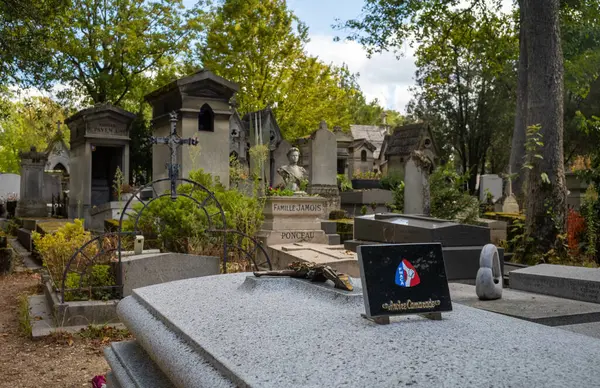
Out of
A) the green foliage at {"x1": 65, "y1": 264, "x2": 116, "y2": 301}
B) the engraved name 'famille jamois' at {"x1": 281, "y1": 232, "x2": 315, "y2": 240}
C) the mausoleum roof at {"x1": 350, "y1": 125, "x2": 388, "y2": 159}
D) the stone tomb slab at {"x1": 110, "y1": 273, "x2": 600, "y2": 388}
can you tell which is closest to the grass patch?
the green foliage at {"x1": 65, "y1": 264, "x2": 116, "y2": 301}

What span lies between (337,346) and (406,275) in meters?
0.69

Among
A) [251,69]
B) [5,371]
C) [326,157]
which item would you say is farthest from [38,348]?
[251,69]

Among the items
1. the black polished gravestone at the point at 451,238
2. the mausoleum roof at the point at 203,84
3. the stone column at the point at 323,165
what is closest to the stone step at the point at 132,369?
the black polished gravestone at the point at 451,238

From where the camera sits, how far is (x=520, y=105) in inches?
720

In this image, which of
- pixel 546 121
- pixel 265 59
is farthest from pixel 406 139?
pixel 546 121

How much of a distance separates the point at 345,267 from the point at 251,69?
23377 mm

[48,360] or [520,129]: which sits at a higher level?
[520,129]

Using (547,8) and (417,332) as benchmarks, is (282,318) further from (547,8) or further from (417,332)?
(547,8)

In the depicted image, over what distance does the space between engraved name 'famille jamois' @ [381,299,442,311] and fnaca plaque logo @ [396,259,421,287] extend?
0.29 ft

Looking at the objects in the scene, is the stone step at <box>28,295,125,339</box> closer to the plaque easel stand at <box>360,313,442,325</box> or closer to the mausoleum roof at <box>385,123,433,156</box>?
the plaque easel stand at <box>360,313,442,325</box>

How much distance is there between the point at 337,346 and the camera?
219 cm

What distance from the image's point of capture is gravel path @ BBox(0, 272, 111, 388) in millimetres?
4965

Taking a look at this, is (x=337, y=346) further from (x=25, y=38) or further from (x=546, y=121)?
(x=25, y=38)

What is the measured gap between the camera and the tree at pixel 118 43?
83.5 feet
